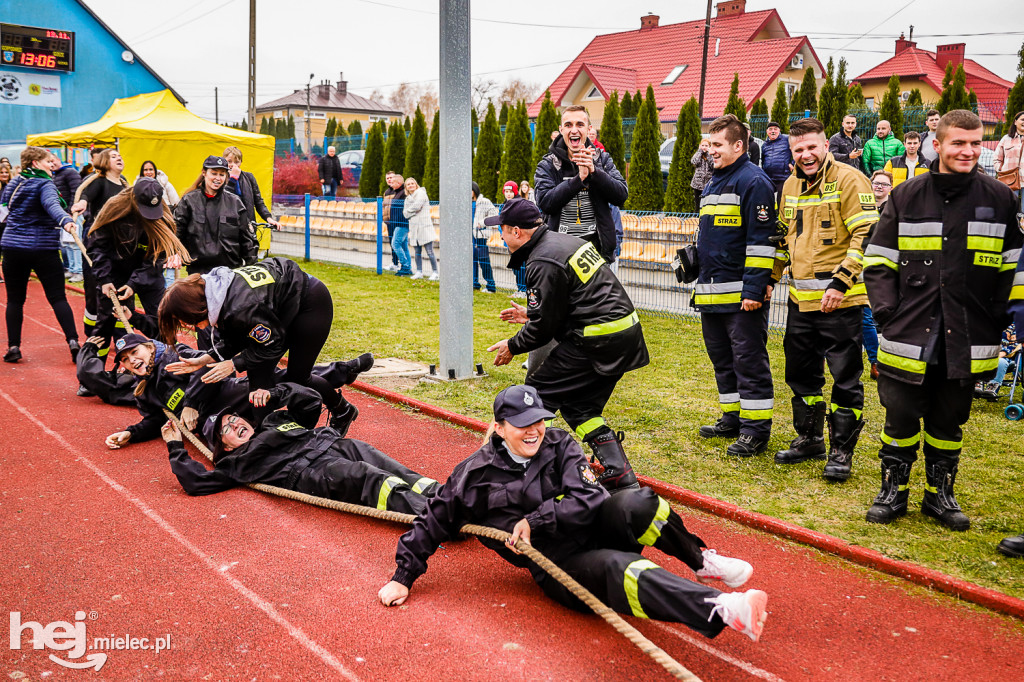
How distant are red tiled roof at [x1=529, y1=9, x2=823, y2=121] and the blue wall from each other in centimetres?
2663

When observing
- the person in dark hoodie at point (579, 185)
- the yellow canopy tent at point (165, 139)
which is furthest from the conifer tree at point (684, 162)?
the person in dark hoodie at point (579, 185)

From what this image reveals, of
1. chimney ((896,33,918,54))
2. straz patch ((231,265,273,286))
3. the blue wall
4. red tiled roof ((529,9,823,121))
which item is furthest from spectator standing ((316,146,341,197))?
chimney ((896,33,918,54))

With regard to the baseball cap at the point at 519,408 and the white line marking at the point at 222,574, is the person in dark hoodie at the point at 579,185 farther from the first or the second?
the white line marking at the point at 222,574

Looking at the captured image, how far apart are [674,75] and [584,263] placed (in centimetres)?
4656

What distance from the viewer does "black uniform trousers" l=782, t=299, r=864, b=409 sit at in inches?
226

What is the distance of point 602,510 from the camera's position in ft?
12.7

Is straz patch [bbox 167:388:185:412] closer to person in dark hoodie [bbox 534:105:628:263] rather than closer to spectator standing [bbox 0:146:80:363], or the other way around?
person in dark hoodie [bbox 534:105:628:263]

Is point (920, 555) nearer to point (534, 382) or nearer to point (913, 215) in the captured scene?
point (913, 215)

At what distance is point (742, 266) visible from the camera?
6219mm

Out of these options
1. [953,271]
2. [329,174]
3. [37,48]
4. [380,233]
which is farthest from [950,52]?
[953,271]

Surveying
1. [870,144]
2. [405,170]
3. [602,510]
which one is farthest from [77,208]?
[405,170]

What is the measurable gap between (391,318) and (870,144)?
8.30m

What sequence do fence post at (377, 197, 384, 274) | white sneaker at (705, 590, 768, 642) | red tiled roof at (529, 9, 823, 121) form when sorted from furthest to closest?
1. red tiled roof at (529, 9, 823, 121)
2. fence post at (377, 197, 384, 274)
3. white sneaker at (705, 590, 768, 642)

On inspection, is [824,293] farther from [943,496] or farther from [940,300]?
[943,496]
